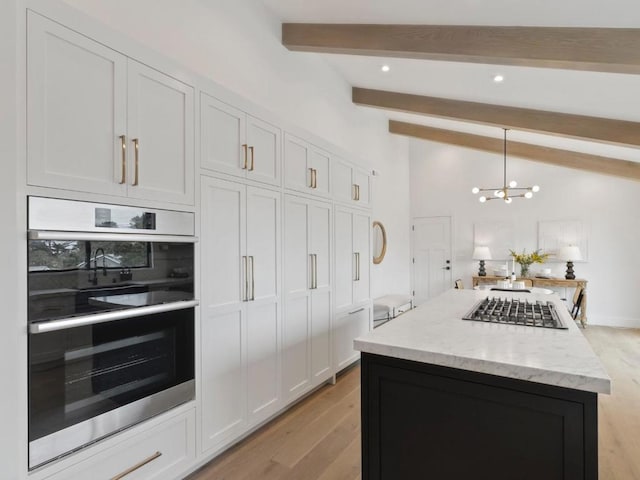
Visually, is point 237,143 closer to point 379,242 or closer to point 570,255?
point 379,242

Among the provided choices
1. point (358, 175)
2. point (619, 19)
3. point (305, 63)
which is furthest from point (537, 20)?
point (305, 63)

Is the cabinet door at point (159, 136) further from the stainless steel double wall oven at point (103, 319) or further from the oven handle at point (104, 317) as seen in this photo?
Result: the oven handle at point (104, 317)

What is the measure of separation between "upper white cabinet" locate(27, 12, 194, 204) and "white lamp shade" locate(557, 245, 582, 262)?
21.0ft

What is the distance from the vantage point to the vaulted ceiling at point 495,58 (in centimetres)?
257

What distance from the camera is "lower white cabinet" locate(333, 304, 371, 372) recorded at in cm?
349

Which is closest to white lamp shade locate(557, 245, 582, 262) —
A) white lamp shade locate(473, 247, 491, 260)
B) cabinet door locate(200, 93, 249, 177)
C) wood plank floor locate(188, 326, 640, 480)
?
white lamp shade locate(473, 247, 491, 260)

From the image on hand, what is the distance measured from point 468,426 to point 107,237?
5.62 ft

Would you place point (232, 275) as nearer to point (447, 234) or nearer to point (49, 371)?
point (49, 371)

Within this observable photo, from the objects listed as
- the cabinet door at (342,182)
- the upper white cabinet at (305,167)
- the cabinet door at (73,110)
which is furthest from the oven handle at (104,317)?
the cabinet door at (342,182)

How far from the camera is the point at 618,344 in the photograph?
5.04 m

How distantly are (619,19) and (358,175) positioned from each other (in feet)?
7.65

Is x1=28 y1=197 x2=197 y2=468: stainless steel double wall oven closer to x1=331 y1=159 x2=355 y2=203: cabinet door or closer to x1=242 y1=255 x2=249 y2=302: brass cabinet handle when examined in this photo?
x1=242 y1=255 x2=249 y2=302: brass cabinet handle

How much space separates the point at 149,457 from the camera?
70.1 inches

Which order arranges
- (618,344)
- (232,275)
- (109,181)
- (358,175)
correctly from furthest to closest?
1. (618,344)
2. (358,175)
3. (232,275)
4. (109,181)
